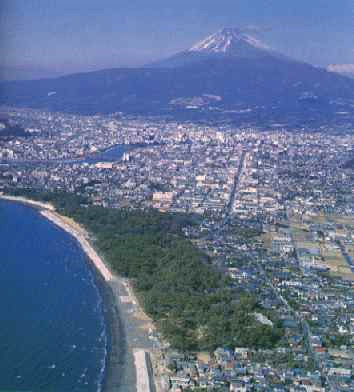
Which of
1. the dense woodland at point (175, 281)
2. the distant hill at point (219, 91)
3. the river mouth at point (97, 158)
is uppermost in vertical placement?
the distant hill at point (219, 91)

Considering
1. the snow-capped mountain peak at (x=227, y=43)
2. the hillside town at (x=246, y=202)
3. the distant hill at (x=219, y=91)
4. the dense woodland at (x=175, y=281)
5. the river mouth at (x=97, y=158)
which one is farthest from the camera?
the snow-capped mountain peak at (x=227, y=43)

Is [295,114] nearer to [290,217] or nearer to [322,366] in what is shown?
[290,217]

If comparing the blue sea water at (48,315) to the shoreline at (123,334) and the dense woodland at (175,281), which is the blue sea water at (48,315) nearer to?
the shoreline at (123,334)

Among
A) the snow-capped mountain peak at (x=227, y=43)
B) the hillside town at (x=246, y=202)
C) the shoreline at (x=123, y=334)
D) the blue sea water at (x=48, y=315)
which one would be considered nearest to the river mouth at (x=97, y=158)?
the hillside town at (x=246, y=202)

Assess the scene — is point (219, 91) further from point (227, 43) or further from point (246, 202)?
point (246, 202)

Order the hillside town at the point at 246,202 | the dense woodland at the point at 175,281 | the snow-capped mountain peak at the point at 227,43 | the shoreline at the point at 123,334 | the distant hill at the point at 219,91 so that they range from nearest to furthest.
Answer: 1. the shoreline at the point at 123,334
2. the hillside town at the point at 246,202
3. the dense woodland at the point at 175,281
4. the distant hill at the point at 219,91
5. the snow-capped mountain peak at the point at 227,43

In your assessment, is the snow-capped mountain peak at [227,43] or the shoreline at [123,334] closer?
the shoreline at [123,334]
